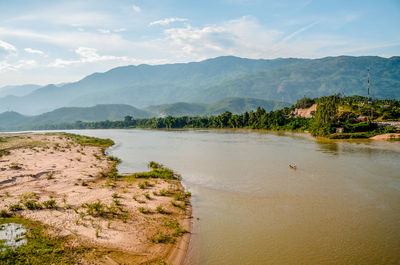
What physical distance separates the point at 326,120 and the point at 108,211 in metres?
67.2

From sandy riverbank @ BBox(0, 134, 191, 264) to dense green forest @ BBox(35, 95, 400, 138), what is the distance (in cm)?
5528

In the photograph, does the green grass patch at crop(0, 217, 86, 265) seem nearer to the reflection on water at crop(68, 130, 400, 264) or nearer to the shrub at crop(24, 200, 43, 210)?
the shrub at crop(24, 200, 43, 210)

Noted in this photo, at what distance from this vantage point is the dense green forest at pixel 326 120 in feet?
207

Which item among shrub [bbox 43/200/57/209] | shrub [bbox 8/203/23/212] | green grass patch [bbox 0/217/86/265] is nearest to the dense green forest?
shrub [bbox 43/200/57/209]

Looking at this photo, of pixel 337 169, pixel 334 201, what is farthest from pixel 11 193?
pixel 337 169

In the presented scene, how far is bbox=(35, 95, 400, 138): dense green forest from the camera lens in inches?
2479

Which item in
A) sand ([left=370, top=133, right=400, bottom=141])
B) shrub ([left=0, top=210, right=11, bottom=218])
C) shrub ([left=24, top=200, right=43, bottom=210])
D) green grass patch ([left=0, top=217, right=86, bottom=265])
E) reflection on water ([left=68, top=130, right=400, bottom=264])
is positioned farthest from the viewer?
sand ([left=370, top=133, right=400, bottom=141])

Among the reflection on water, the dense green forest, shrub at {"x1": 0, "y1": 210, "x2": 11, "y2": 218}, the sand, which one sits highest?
the dense green forest

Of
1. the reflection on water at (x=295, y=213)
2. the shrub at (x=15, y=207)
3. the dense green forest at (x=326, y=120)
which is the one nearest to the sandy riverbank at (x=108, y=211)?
the shrub at (x=15, y=207)

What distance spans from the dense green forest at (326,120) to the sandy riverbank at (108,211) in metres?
55.3

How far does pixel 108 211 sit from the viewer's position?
51.4 feet

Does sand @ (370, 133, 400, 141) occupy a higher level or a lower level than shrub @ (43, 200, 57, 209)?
higher

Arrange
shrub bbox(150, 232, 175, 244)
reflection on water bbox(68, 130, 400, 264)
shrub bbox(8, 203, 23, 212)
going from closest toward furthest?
reflection on water bbox(68, 130, 400, 264) → shrub bbox(150, 232, 175, 244) → shrub bbox(8, 203, 23, 212)

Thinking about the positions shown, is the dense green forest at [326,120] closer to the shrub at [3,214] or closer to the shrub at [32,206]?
the shrub at [32,206]
